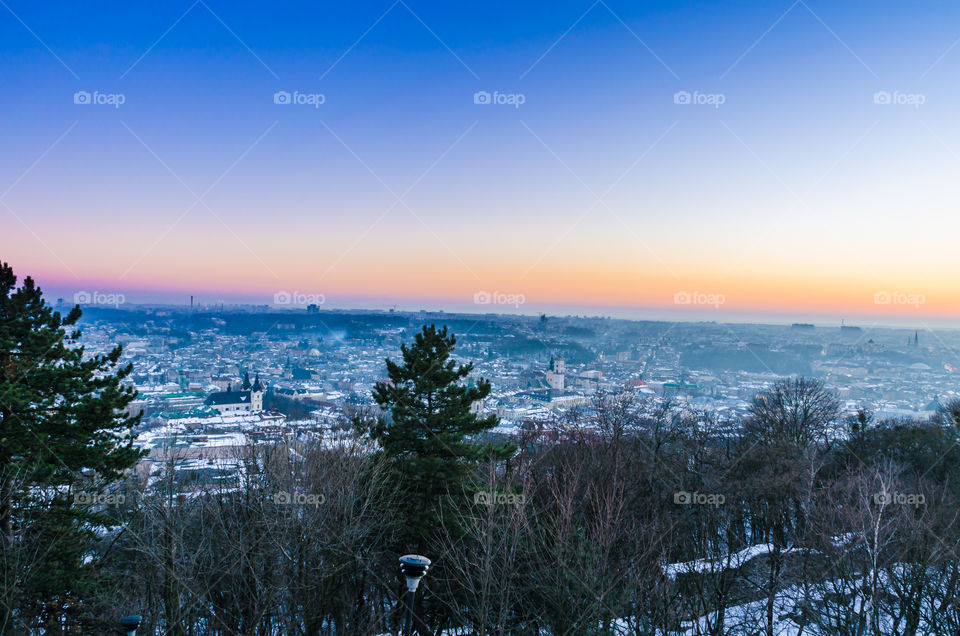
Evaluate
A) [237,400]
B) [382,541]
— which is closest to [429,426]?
[382,541]

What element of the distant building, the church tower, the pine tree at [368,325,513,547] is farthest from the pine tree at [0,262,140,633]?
the church tower

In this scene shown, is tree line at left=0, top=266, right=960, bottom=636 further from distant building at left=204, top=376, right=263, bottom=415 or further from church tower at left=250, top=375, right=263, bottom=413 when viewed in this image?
church tower at left=250, top=375, right=263, bottom=413

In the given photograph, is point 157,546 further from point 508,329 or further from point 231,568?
point 508,329

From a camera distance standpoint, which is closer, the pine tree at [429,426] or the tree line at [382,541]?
the tree line at [382,541]

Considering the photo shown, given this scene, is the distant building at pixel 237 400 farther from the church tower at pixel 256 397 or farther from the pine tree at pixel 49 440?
the pine tree at pixel 49 440

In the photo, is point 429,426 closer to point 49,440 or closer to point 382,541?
point 382,541

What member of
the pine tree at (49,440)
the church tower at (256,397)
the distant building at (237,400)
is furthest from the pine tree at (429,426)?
the church tower at (256,397)

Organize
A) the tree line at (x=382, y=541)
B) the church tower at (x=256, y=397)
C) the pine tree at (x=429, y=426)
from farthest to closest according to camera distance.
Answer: the church tower at (x=256, y=397) → the pine tree at (x=429, y=426) → the tree line at (x=382, y=541)
